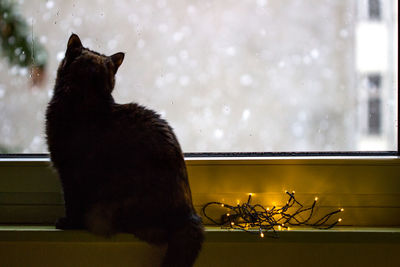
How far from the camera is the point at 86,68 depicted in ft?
3.55

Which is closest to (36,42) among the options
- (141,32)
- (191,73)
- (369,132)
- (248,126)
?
(141,32)

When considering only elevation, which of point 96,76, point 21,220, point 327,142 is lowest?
point 21,220

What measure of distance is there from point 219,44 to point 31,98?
0.56 m

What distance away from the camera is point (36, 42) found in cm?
127

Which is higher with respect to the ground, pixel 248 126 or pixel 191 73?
pixel 191 73

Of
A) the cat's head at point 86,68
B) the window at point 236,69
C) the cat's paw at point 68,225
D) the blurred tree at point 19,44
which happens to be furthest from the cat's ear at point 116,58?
the cat's paw at point 68,225

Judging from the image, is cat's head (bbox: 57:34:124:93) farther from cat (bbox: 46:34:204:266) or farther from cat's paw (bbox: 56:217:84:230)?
cat's paw (bbox: 56:217:84:230)

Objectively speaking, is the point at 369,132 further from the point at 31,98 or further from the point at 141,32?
the point at 31,98

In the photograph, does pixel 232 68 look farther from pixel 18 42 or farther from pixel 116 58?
pixel 18 42

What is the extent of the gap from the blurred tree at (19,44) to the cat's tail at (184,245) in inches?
24.6

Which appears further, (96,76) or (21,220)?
(21,220)

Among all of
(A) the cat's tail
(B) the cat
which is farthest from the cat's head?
(A) the cat's tail

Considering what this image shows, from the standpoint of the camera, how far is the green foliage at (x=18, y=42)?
4.17 feet

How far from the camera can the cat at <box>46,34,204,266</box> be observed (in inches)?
39.0
